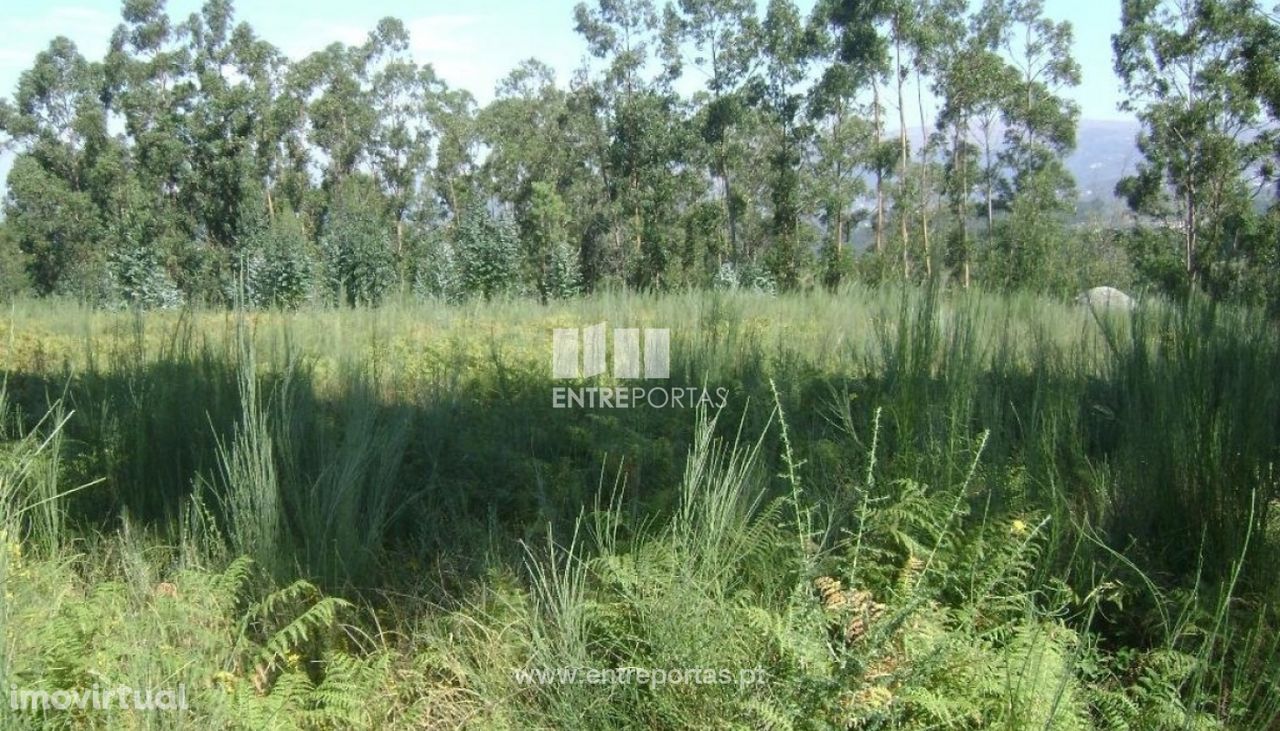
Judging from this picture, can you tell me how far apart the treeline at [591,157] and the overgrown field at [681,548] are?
12272mm

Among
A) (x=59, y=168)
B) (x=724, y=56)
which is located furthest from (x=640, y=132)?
(x=59, y=168)

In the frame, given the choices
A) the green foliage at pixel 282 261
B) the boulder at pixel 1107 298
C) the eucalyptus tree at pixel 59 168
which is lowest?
the boulder at pixel 1107 298

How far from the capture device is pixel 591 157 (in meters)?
31.8

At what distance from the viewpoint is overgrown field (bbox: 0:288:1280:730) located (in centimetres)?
209

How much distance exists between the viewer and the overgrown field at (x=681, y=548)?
2094 mm

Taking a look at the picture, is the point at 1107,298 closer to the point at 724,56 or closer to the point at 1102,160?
the point at 1102,160

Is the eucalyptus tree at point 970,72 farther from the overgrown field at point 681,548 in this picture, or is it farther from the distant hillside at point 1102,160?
the overgrown field at point 681,548

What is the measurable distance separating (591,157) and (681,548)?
3040cm

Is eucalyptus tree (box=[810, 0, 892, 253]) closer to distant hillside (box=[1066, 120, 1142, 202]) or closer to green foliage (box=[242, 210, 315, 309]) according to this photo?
distant hillside (box=[1066, 120, 1142, 202])

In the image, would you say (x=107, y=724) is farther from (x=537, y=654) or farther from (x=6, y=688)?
(x=537, y=654)

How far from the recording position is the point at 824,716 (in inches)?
76.2

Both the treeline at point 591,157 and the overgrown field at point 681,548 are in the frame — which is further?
the treeline at point 591,157

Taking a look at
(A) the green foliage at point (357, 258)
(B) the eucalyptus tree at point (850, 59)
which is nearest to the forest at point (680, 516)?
(A) the green foliage at point (357, 258)

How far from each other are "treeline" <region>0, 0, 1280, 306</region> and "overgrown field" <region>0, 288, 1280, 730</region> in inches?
483
